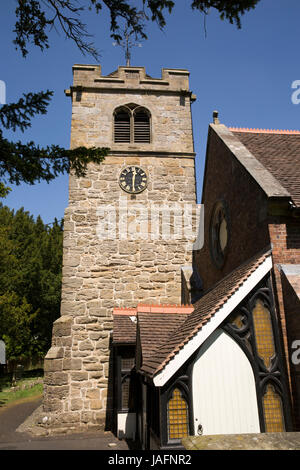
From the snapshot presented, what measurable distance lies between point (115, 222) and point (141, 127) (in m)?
4.85

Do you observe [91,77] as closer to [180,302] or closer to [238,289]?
[180,302]

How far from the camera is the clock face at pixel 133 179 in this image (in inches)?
567

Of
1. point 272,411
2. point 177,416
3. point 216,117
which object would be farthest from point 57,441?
point 216,117

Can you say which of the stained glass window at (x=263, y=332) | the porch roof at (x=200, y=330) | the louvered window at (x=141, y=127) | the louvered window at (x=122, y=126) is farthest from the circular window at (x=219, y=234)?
the louvered window at (x=122, y=126)

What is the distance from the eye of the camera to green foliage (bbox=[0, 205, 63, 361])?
82.5 ft

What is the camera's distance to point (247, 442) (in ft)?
8.65

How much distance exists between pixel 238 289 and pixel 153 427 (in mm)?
3038

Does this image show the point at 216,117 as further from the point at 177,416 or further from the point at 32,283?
the point at 32,283

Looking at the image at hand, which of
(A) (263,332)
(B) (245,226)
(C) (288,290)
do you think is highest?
(B) (245,226)

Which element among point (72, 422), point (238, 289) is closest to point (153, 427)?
point (238, 289)

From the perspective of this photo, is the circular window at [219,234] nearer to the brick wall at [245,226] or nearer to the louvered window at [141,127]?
the brick wall at [245,226]

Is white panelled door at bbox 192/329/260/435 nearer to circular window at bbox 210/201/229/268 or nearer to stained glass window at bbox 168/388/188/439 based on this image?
stained glass window at bbox 168/388/188/439

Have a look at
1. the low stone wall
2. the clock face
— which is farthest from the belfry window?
the low stone wall

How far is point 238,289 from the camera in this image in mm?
6004
